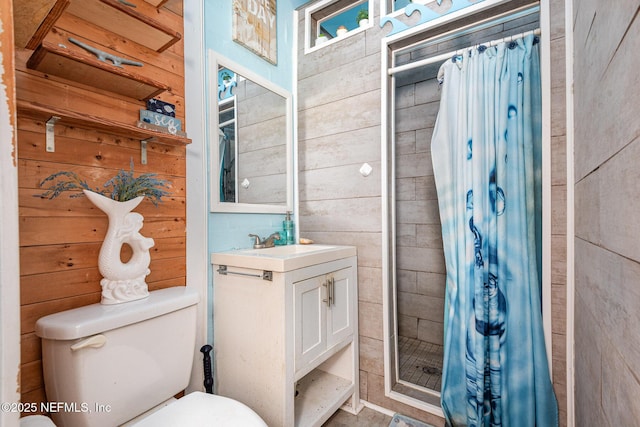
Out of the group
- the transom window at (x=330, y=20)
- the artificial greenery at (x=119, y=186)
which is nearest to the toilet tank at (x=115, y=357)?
the artificial greenery at (x=119, y=186)

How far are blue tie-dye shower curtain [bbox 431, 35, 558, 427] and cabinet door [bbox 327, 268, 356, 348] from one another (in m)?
0.58

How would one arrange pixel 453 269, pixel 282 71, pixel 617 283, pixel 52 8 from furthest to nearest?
pixel 282 71 → pixel 453 269 → pixel 52 8 → pixel 617 283

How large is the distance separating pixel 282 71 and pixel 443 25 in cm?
102

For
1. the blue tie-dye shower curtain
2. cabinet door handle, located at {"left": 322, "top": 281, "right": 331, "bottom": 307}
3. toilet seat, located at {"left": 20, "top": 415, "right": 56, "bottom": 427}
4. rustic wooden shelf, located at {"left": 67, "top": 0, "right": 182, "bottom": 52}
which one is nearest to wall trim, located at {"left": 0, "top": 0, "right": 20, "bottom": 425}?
toilet seat, located at {"left": 20, "top": 415, "right": 56, "bottom": 427}

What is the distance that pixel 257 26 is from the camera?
179cm

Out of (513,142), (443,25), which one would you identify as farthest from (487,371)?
(443,25)

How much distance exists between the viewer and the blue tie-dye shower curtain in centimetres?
129

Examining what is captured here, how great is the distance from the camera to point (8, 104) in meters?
0.48

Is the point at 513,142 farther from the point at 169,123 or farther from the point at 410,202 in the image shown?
the point at 169,123

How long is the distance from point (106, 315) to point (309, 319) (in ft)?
2.61

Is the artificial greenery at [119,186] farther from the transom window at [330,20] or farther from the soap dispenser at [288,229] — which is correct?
the transom window at [330,20]

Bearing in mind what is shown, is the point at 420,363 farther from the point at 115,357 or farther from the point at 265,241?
the point at 115,357

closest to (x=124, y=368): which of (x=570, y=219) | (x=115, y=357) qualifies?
(x=115, y=357)

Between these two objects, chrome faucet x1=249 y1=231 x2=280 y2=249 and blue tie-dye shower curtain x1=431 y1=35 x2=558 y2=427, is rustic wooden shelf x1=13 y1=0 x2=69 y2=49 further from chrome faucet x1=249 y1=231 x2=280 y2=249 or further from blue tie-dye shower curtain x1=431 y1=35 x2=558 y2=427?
blue tie-dye shower curtain x1=431 y1=35 x2=558 y2=427
